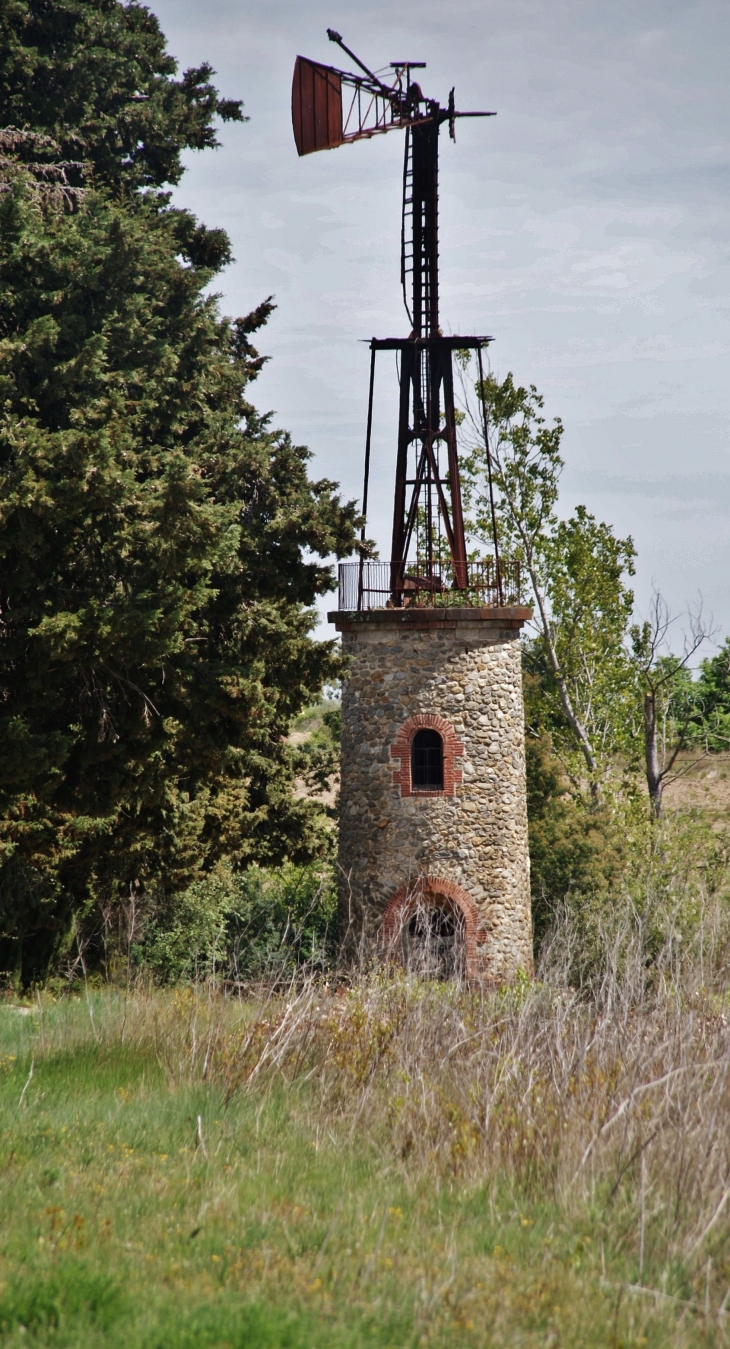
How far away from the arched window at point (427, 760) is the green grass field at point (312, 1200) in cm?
892

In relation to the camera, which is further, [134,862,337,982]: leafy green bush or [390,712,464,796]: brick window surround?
[134,862,337,982]: leafy green bush

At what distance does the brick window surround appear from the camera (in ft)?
59.5

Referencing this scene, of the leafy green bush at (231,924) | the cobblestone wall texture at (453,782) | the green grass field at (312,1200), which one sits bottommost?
the green grass field at (312,1200)

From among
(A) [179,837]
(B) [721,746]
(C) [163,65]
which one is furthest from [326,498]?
(B) [721,746]

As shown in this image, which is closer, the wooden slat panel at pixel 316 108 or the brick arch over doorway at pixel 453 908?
the wooden slat panel at pixel 316 108

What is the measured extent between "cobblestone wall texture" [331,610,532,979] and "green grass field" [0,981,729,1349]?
28.6 ft

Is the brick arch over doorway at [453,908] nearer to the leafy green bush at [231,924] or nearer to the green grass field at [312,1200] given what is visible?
the leafy green bush at [231,924]

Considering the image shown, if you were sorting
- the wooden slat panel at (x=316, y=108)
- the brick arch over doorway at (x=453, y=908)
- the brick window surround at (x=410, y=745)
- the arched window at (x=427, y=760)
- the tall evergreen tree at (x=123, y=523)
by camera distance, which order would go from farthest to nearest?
the arched window at (x=427, y=760) < the brick window surround at (x=410, y=745) < the brick arch over doorway at (x=453, y=908) < the wooden slat panel at (x=316, y=108) < the tall evergreen tree at (x=123, y=523)

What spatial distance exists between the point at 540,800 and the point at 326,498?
31.3ft

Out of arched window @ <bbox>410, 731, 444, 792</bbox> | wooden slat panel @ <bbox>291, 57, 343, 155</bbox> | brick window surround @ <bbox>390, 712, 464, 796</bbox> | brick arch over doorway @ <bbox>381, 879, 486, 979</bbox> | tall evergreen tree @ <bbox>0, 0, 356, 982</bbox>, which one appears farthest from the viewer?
arched window @ <bbox>410, 731, 444, 792</bbox>

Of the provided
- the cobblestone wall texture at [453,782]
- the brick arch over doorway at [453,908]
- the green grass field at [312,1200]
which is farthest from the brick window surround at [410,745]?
the green grass field at [312,1200]

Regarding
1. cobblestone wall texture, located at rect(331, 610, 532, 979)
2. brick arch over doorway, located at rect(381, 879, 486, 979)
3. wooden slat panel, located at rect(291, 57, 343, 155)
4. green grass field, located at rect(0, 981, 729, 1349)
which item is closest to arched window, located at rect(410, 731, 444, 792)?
cobblestone wall texture, located at rect(331, 610, 532, 979)

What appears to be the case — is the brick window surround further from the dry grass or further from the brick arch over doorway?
the dry grass

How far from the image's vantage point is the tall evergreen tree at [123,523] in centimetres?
1198
